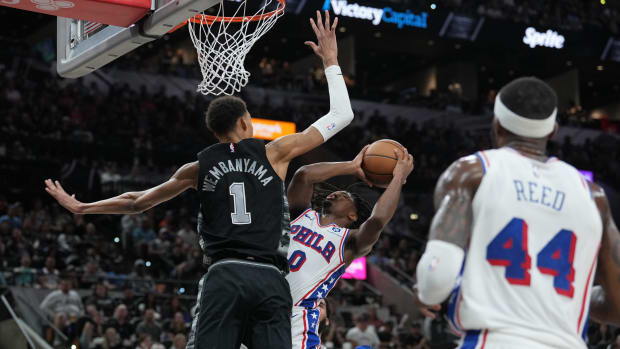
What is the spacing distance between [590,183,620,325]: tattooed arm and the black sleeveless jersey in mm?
1736

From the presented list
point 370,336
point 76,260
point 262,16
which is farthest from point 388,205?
point 76,260

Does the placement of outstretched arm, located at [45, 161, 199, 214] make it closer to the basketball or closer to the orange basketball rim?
the basketball

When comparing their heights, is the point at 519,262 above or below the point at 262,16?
below

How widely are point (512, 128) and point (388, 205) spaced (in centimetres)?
184

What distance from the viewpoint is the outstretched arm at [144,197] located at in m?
4.31

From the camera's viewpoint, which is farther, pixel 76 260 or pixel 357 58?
pixel 357 58

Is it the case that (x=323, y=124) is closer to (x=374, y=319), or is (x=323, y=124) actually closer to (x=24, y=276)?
(x=24, y=276)

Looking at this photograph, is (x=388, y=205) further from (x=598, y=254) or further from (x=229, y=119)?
(x=598, y=254)

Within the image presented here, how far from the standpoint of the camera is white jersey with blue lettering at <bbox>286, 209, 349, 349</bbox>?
478 cm

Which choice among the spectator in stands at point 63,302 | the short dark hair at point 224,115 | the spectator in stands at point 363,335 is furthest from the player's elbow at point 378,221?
the spectator in stands at point 363,335

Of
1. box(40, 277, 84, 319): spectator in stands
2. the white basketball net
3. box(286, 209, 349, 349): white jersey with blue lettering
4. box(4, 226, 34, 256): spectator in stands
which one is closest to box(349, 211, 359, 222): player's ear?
box(286, 209, 349, 349): white jersey with blue lettering

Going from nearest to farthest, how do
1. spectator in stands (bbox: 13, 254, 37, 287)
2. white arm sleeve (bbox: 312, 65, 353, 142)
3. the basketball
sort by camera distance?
white arm sleeve (bbox: 312, 65, 353, 142), the basketball, spectator in stands (bbox: 13, 254, 37, 287)

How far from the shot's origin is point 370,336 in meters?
13.5

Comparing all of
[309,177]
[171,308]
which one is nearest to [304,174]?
[309,177]
